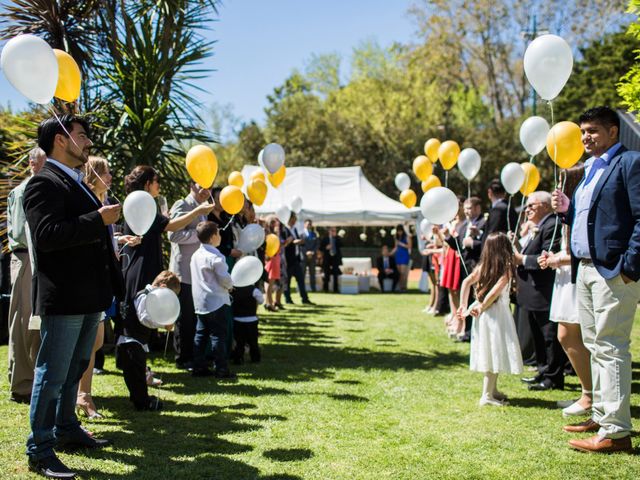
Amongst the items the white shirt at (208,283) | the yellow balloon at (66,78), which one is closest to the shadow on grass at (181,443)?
the white shirt at (208,283)

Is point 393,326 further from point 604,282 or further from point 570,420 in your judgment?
point 604,282

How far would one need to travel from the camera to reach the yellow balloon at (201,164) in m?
5.71

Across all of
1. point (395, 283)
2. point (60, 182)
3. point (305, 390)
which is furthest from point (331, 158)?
point (60, 182)

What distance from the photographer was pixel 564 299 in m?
4.96

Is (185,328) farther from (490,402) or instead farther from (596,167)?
(596,167)

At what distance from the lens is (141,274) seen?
5023 millimetres

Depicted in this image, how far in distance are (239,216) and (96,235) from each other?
3.93 meters

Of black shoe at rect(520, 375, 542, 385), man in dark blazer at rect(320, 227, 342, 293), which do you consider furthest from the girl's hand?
man in dark blazer at rect(320, 227, 342, 293)

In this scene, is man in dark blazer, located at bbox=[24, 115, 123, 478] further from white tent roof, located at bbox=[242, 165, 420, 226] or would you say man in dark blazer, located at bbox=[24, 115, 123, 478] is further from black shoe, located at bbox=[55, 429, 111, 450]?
white tent roof, located at bbox=[242, 165, 420, 226]

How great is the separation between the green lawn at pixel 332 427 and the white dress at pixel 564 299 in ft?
2.61

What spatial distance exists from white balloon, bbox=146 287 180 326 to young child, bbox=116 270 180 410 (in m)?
0.39

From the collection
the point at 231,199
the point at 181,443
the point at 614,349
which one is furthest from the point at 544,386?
the point at 231,199

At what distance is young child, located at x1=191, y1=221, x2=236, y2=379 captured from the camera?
5805mm

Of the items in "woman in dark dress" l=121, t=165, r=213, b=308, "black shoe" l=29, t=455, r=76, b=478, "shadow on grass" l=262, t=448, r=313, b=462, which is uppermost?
"woman in dark dress" l=121, t=165, r=213, b=308
